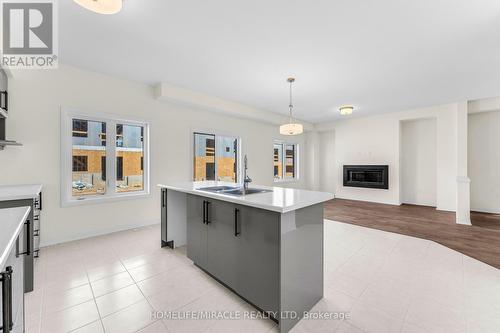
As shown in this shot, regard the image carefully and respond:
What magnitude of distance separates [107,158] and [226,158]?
2.80m

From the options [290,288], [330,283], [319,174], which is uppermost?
[319,174]

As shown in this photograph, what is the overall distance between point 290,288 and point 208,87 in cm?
389

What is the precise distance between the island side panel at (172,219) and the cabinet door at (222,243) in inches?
43.1

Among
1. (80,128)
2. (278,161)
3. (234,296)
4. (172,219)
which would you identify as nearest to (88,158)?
(80,128)

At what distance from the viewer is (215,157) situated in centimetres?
548

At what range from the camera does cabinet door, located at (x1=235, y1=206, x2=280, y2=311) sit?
1571 mm

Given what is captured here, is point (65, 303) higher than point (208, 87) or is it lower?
lower

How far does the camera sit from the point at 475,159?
17.9 ft

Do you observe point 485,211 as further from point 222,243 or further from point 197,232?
point 197,232

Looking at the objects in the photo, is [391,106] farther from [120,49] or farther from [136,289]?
[136,289]

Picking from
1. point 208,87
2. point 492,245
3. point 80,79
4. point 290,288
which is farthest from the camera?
point 208,87

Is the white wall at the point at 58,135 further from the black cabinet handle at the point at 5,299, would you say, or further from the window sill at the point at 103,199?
the black cabinet handle at the point at 5,299

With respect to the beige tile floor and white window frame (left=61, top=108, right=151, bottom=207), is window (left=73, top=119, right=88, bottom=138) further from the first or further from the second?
the beige tile floor

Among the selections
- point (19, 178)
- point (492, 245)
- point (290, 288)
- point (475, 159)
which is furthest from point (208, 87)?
point (475, 159)
